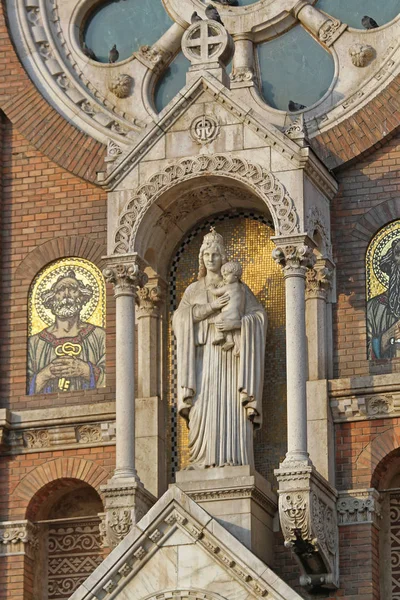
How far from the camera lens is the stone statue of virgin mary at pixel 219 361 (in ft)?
77.0

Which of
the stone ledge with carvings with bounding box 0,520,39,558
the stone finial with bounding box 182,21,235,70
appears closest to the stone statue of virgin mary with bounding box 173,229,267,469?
the stone finial with bounding box 182,21,235,70

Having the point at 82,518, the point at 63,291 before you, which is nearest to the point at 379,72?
the point at 63,291

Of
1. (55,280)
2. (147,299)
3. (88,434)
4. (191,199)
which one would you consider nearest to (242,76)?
(191,199)

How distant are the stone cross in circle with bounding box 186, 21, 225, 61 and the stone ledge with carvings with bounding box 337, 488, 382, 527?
15.4 ft

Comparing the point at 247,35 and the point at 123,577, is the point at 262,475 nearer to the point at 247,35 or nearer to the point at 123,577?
the point at 123,577

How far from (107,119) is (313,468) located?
488cm

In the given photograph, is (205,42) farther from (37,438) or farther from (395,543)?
(395,543)

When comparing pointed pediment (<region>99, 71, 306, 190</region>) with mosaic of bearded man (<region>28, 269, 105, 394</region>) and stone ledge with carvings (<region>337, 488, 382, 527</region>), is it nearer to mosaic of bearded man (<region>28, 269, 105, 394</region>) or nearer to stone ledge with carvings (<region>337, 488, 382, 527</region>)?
mosaic of bearded man (<region>28, 269, 105, 394</region>)

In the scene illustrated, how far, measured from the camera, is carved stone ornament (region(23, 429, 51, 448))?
24.6 metres

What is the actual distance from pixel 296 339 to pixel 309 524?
74.0 inches

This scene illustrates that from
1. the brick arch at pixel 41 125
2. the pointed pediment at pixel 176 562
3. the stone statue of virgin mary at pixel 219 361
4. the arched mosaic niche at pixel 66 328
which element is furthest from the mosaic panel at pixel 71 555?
the brick arch at pixel 41 125

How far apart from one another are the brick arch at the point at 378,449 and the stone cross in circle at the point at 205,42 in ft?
14.0

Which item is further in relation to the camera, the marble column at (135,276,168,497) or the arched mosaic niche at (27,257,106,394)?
the arched mosaic niche at (27,257,106,394)

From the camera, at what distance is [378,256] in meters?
24.5
